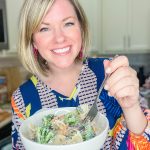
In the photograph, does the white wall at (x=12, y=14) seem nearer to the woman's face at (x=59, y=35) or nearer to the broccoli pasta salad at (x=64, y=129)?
the woman's face at (x=59, y=35)

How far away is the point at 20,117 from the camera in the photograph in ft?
3.59

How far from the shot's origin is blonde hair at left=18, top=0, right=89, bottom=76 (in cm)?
100

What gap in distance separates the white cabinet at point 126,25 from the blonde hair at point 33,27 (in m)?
1.79

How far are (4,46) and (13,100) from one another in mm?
A: 1315

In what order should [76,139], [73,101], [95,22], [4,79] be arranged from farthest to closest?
[95,22] → [4,79] → [73,101] → [76,139]

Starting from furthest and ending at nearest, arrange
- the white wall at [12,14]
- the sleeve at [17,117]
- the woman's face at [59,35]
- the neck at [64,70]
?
the white wall at [12,14], the neck at [64,70], the sleeve at [17,117], the woman's face at [59,35]

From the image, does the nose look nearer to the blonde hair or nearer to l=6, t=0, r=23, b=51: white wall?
the blonde hair

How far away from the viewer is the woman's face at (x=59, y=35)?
3.23 ft

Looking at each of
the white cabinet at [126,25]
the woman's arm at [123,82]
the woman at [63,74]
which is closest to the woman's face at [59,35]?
the woman at [63,74]

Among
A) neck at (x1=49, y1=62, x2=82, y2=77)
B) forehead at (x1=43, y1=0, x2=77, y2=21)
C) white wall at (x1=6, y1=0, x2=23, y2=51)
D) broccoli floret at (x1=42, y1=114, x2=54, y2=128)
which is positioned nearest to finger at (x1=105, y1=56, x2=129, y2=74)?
broccoli floret at (x1=42, y1=114, x2=54, y2=128)

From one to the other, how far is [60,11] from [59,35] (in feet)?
0.28

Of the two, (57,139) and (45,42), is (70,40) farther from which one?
(57,139)

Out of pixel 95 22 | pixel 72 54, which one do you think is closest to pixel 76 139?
pixel 72 54

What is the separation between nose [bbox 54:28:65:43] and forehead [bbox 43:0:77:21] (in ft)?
0.14
